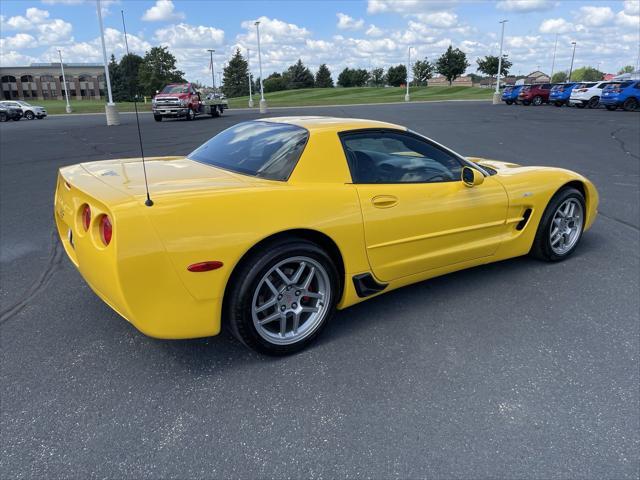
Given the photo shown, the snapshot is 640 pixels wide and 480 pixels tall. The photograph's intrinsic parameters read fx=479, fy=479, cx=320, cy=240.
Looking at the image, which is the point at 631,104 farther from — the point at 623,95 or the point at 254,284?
the point at 254,284

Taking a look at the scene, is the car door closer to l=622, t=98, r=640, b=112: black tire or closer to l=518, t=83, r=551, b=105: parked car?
l=622, t=98, r=640, b=112: black tire

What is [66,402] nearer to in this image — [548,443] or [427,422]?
[427,422]

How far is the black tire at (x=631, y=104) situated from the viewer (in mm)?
25564

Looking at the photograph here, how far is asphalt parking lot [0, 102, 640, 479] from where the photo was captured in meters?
2.12

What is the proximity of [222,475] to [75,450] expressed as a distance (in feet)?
2.31

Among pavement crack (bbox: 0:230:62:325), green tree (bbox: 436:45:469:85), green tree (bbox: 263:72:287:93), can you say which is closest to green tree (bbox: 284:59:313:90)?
green tree (bbox: 263:72:287:93)

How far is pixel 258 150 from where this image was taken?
3.37m

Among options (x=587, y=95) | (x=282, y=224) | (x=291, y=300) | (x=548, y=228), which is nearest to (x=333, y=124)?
(x=282, y=224)

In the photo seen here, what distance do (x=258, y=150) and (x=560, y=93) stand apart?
33.6 meters

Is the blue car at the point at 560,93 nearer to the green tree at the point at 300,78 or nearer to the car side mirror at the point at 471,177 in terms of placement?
the car side mirror at the point at 471,177

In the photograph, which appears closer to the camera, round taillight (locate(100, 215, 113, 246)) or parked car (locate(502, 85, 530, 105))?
round taillight (locate(100, 215, 113, 246))

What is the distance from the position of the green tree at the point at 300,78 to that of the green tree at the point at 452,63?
134 ft

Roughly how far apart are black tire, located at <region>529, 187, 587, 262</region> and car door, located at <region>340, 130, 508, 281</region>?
1.84 feet

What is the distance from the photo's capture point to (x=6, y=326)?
10.7 ft
